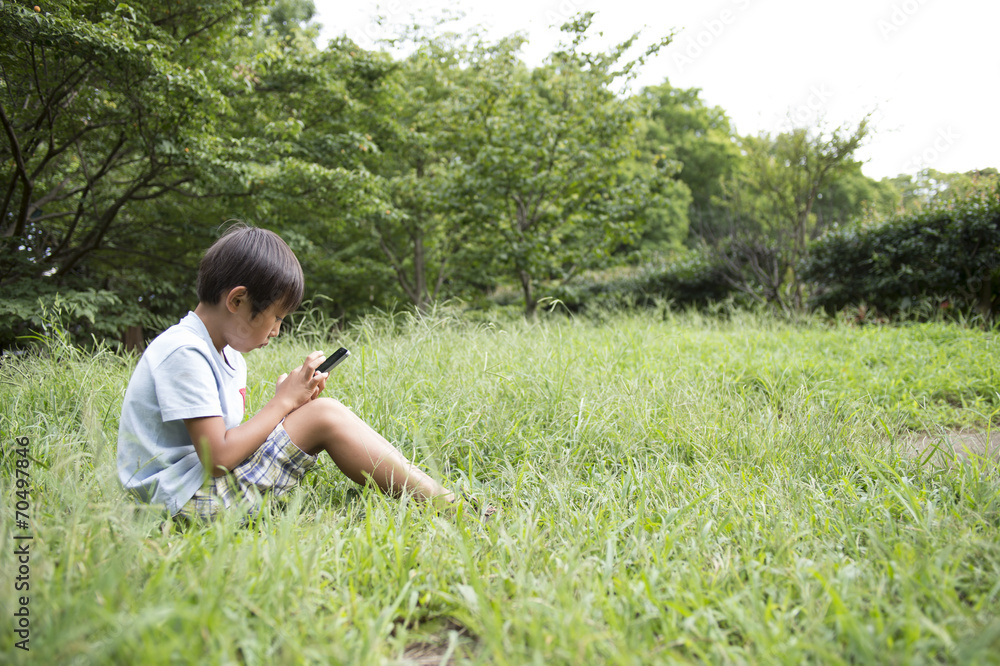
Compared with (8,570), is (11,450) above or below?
below

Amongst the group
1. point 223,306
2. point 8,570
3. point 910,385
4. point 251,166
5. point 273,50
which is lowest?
point 910,385

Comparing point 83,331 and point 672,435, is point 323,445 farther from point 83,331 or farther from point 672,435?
point 83,331

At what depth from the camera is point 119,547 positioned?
3.79ft

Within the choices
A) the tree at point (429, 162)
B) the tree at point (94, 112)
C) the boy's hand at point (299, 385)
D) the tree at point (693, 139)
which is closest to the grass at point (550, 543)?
the boy's hand at point (299, 385)

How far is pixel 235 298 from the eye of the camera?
159 centimetres

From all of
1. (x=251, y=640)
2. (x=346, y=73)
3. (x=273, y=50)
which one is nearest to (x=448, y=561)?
(x=251, y=640)

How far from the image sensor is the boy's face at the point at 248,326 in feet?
5.29

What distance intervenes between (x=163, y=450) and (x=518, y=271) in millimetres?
6194

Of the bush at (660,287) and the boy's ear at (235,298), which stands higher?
the boy's ear at (235,298)

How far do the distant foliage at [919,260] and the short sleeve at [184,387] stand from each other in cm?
656

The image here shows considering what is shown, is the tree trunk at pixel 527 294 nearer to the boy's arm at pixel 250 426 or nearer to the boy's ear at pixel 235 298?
the boy's arm at pixel 250 426

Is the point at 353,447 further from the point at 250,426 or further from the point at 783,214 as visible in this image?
the point at 783,214

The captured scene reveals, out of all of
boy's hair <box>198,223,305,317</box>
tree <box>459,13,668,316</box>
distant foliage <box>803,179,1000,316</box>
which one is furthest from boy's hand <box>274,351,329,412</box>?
distant foliage <box>803,179,1000,316</box>

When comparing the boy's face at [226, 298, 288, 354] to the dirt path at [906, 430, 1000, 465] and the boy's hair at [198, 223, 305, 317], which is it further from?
the dirt path at [906, 430, 1000, 465]
